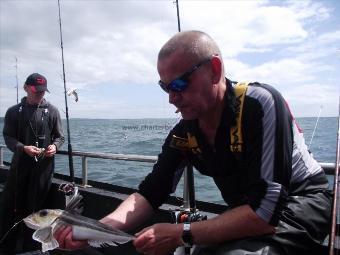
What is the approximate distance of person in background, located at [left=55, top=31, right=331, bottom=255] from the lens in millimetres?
2375

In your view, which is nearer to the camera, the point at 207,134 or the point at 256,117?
the point at 256,117

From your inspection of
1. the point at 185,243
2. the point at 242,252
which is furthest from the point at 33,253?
the point at 242,252

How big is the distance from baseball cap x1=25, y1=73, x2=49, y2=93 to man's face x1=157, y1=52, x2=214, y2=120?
4.20 m

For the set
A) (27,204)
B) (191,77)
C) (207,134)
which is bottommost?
(27,204)

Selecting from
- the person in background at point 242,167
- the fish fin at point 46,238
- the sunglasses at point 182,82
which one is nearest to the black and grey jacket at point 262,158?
the person in background at point 242,167

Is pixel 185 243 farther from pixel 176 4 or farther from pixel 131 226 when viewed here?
pixel 176 4

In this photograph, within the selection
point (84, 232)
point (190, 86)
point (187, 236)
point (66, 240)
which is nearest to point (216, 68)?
point (190, 86)

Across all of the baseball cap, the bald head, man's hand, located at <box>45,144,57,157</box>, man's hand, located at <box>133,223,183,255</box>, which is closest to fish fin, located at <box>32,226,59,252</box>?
man's hand, located at <box>133,223,183,255</box>

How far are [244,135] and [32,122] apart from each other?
466 cm

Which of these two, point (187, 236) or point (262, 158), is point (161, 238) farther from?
point (262, 158)

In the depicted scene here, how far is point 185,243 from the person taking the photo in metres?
2.55

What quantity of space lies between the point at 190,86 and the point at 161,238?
41.8 inches

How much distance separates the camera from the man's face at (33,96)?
6.38 metres

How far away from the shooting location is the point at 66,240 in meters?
2.78
